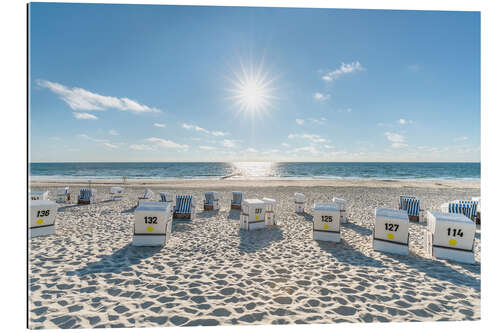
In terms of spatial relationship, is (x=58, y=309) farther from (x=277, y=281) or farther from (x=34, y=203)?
(x=34, y=203)

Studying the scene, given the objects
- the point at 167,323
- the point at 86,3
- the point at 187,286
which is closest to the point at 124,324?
the point at 167,323

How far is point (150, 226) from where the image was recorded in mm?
6195

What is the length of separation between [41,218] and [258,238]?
6.91 meters

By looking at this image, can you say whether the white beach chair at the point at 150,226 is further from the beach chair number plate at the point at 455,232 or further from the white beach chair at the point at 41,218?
the beach chair number plate at the point at 455,232

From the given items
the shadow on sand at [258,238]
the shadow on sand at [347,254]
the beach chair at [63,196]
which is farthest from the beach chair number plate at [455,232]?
the beach chair at [63,196]

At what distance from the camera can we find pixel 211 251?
234 inches

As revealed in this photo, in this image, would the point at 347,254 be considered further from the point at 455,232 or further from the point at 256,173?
the point at 256,173

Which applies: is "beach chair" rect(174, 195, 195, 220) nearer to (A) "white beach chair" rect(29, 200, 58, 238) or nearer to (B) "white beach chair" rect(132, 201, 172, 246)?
(B) "white beach chair" rect(132, 201, 172, 246)

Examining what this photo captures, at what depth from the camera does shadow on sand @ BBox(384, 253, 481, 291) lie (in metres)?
4.48

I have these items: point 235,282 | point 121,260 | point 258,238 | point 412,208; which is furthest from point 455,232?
point 121,260

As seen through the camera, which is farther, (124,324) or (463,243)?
(463,243)

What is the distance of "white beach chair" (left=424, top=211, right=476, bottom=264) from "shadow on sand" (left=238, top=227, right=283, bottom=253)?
13.6 feet

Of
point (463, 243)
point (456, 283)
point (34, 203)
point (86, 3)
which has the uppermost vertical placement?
point (86, 3)

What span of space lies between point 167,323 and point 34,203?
6589mm
